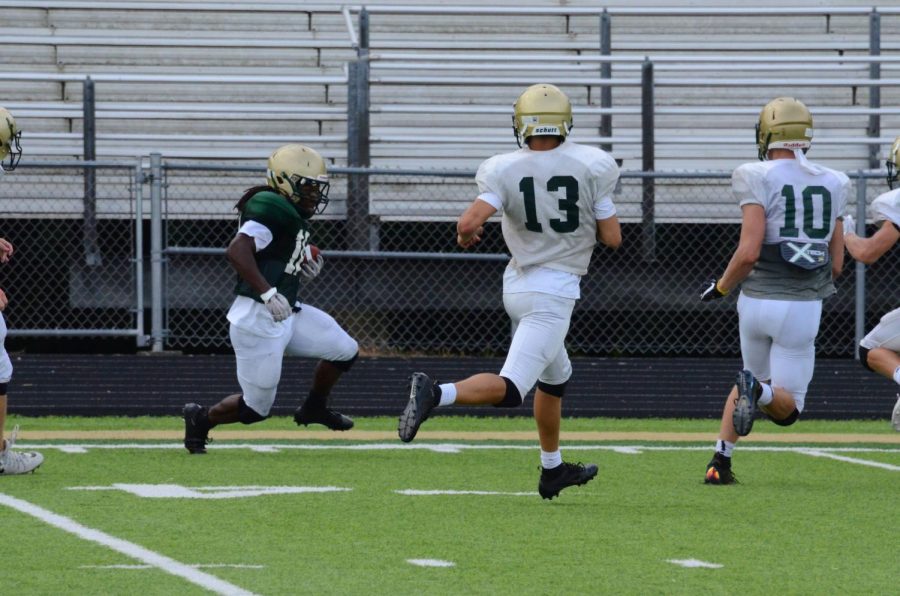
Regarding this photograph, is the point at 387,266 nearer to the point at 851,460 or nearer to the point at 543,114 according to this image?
the point at 851,460

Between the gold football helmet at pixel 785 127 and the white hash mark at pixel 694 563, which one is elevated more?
the gold football helmet at pixel 785 127

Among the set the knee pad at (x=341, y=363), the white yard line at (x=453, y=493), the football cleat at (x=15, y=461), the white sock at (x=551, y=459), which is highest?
the knee pad at (x=341, y=363)

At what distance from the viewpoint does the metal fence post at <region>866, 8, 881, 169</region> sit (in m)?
15.5

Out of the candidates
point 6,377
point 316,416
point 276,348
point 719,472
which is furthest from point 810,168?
point 6,377

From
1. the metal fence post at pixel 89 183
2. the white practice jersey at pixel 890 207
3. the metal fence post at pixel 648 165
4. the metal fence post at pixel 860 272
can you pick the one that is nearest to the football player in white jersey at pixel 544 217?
the white practice jersey at pixel 890 207

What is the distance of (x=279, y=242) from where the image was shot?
8742mm

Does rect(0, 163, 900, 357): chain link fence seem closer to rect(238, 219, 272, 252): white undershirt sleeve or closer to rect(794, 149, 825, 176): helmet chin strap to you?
rect(238, 219, 272, 252): white undershirt sleeve

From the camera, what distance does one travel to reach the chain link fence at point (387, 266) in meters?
13.7

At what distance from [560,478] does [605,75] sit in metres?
9.05

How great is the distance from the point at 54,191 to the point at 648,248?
17.2 ft

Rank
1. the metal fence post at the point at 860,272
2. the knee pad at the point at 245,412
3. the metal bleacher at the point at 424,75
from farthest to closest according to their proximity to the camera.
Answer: the metal bleacher at the point at 424,75 < the metal fence post at the point at 860,272 < the knee pad at the point at 245,412

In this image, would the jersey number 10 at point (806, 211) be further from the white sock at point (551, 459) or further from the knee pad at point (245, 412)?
the knee pad at point (245, 412)

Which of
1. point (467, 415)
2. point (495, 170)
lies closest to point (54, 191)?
point (467, 415)

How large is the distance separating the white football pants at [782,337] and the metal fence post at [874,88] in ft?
26.4
